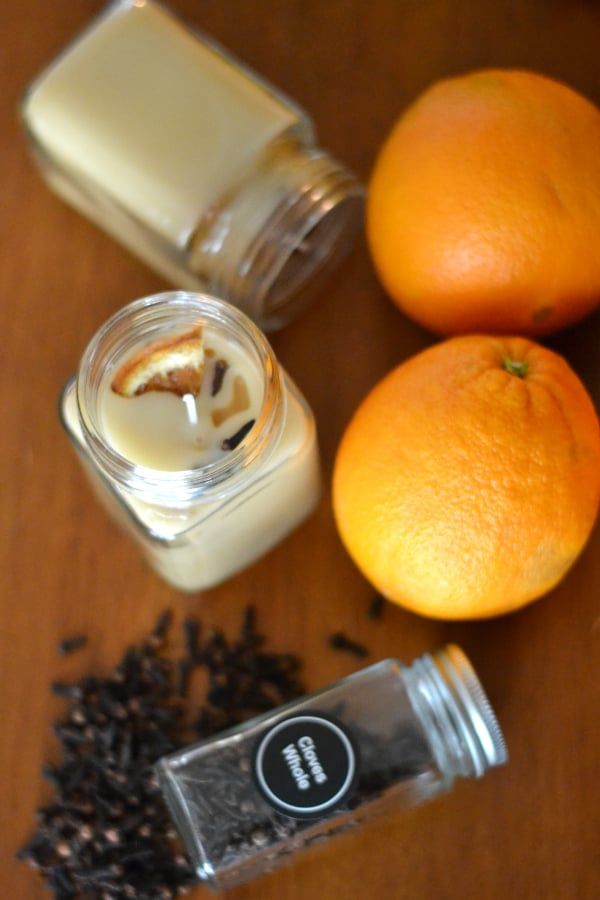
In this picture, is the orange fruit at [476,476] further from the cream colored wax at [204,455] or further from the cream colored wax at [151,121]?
the cream colored wax at [151,121]

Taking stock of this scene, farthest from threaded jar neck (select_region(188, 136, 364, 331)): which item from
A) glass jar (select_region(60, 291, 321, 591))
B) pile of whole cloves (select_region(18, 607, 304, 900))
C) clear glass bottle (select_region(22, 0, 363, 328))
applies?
pile of whole cloves (select_region(18, 607, 304, 900))

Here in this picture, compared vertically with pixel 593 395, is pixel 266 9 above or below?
above

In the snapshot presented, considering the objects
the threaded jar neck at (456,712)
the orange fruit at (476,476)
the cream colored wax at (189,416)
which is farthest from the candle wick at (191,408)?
the threaded jar neck at (456,712)

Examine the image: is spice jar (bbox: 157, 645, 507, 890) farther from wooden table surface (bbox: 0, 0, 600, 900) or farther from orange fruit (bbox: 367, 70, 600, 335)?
orange fruit (bbox: 367, 70, 600, 335)

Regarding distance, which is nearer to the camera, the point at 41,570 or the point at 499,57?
the point at 41,570

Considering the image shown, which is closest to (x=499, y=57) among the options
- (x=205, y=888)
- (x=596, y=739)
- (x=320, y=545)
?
(x=320, y=545)

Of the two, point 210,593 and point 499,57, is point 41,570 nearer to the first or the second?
point 210,593
